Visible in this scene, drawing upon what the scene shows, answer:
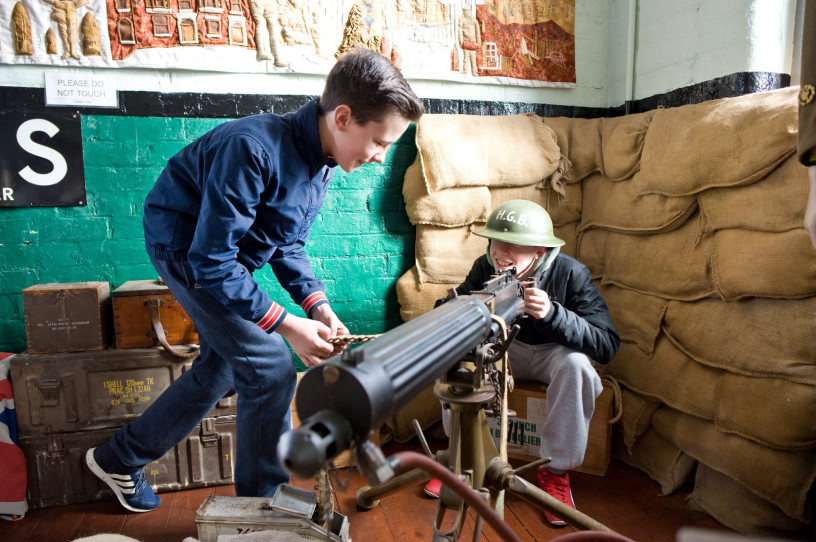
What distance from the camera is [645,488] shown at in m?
2.41

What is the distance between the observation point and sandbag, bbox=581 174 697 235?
2457 mm

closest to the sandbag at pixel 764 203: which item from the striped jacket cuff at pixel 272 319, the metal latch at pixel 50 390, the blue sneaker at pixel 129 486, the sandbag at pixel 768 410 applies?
the sandbag at pixel 768 410

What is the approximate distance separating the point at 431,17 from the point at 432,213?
44.2 inches

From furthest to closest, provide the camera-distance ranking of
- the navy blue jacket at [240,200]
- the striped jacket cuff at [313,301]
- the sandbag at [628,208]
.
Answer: the sandbag at [628,208]
the striped jacket cuff at [313,301]
the navy blue jacket at [240,200]

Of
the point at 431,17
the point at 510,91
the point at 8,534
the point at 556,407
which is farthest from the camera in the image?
the point at 510,91

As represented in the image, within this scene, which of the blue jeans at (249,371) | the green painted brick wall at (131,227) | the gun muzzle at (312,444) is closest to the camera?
the gun muzzle at (312,444)

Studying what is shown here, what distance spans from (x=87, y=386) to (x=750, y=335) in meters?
2.76

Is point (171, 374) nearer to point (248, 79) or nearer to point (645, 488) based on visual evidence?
point (248, 79)

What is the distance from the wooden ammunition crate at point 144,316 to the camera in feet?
7.61

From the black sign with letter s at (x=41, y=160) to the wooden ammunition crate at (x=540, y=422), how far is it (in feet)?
7.77

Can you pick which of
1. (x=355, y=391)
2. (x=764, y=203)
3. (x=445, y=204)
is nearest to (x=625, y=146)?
(x=764, y=203)

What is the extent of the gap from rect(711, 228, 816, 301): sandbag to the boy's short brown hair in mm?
1466

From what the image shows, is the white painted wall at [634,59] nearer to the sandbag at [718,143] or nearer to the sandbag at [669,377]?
the sandbag at [718,143]

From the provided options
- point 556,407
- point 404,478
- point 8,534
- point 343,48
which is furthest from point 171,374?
point 343,48
